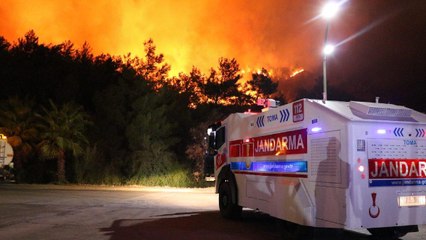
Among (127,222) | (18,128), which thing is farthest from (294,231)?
(18,128)

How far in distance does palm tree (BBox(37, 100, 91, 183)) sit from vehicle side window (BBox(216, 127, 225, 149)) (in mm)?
18083

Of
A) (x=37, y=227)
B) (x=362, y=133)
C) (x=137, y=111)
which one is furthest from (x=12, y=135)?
(x=362, y=133)

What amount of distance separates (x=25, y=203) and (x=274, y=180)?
10687 mm

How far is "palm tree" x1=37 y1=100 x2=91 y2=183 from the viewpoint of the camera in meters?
30.3

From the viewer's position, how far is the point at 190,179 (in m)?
30.5

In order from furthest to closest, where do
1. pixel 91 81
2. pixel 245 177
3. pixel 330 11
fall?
1. pixel 91 81
2. pixel 330 11
3. pixel 245 177

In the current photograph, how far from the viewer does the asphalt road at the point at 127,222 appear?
1077cm

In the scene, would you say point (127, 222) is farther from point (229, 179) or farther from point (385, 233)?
point (385, 233)

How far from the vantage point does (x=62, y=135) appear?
30.6m

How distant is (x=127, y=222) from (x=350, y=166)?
6833mm

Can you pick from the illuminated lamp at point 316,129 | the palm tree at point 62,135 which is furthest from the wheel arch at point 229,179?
the palm tree at point 62,135

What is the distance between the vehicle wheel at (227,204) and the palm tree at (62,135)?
18.9m

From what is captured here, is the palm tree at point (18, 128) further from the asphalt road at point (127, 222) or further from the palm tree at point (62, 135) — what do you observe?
the asphalt road at point (127, 222)

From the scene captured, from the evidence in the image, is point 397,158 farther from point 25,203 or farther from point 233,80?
point 233,80
